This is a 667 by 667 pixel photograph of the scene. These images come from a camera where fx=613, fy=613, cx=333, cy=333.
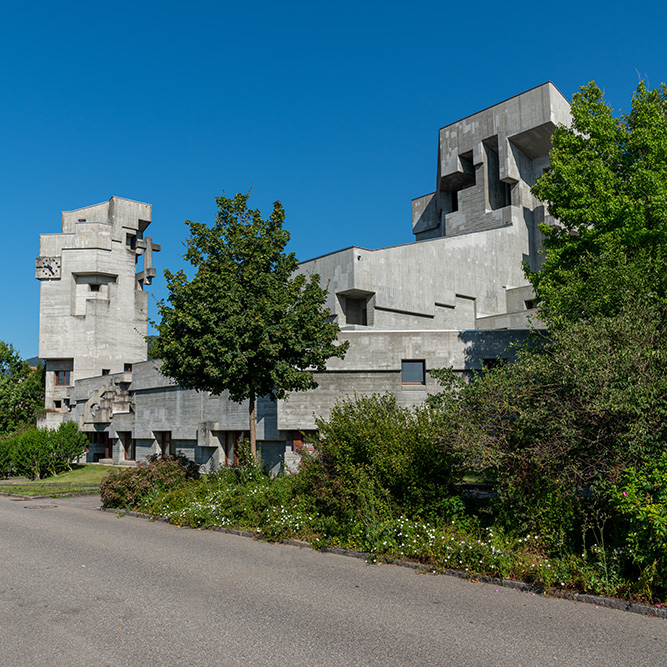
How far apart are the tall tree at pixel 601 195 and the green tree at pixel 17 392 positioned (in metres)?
42.9

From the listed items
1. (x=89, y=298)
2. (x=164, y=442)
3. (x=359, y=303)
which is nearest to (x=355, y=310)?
(x=359, y=303)

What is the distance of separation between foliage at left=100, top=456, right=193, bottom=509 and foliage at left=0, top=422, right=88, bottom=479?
19129mm

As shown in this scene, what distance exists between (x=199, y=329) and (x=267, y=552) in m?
7.09

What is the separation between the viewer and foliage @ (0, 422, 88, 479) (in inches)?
1342

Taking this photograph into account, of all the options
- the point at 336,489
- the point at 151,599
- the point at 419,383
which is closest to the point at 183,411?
the point at 419,383

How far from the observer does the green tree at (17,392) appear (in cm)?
4928

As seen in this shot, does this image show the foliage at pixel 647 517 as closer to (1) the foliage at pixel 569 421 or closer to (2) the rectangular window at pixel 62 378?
(1) the foliage at pixel 569 421

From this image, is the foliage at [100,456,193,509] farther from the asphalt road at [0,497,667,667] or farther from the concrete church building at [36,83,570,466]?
the concrete church building at [36,83,570,466]

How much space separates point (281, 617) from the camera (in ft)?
24.4

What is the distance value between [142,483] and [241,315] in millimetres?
5527

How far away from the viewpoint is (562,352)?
388 inches

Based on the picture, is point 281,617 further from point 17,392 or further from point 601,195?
point 17,392

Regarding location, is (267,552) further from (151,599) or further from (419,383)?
(419,383)

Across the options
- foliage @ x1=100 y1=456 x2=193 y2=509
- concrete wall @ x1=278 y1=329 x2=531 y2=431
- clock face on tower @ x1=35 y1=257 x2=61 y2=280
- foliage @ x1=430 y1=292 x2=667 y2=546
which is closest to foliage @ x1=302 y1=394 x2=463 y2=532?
foliage @ x1=430 y1=292 x2=667 y2=546
